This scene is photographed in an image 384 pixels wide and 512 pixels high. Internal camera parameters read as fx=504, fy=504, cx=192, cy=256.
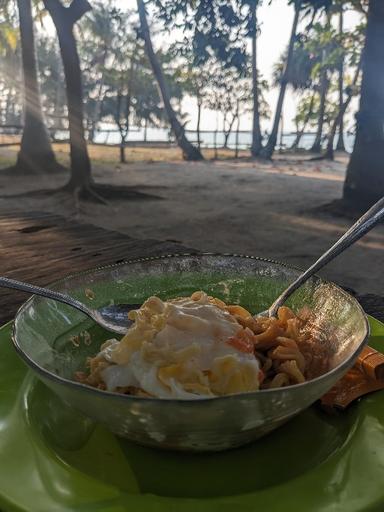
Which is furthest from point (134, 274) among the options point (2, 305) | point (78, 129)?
point (78, 129)

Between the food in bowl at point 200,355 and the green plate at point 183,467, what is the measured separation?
0.09 metres

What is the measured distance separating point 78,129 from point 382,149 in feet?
15.8

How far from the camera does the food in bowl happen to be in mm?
875

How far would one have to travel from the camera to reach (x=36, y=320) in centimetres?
103

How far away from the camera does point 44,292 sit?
1.08m

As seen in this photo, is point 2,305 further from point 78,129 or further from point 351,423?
point 78,129

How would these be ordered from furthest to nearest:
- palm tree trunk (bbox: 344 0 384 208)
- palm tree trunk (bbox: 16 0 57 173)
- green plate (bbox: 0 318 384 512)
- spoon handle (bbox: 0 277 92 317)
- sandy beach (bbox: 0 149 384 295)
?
1. palm tree trunk (bbox: 16 0 57 173)
2. palm tree trunk (bbox: 344 0 384 208)
3. sandy beach (bbox: 0 149 384 295)
4. spoon handle (bbox: 0 277 92 317)
5. green plate (bbox: 0 318 384 512)

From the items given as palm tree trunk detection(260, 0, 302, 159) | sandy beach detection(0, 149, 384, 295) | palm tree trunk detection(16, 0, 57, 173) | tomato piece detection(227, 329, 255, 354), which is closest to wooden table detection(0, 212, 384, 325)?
tomato piece detection(227, 329, 255, 354)

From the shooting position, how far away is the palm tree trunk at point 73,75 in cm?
803

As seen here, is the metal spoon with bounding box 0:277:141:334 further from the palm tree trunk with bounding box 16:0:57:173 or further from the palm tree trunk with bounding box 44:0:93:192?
the palm tree trunk with bounding box 16:0:57:173

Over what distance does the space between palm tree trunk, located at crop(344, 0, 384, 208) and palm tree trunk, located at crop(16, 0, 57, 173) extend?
27.0ft

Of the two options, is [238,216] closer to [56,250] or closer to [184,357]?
[56,250]

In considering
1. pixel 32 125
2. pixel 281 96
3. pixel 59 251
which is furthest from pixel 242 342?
pixel 281 96

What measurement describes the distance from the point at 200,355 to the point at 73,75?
8.15 meters
